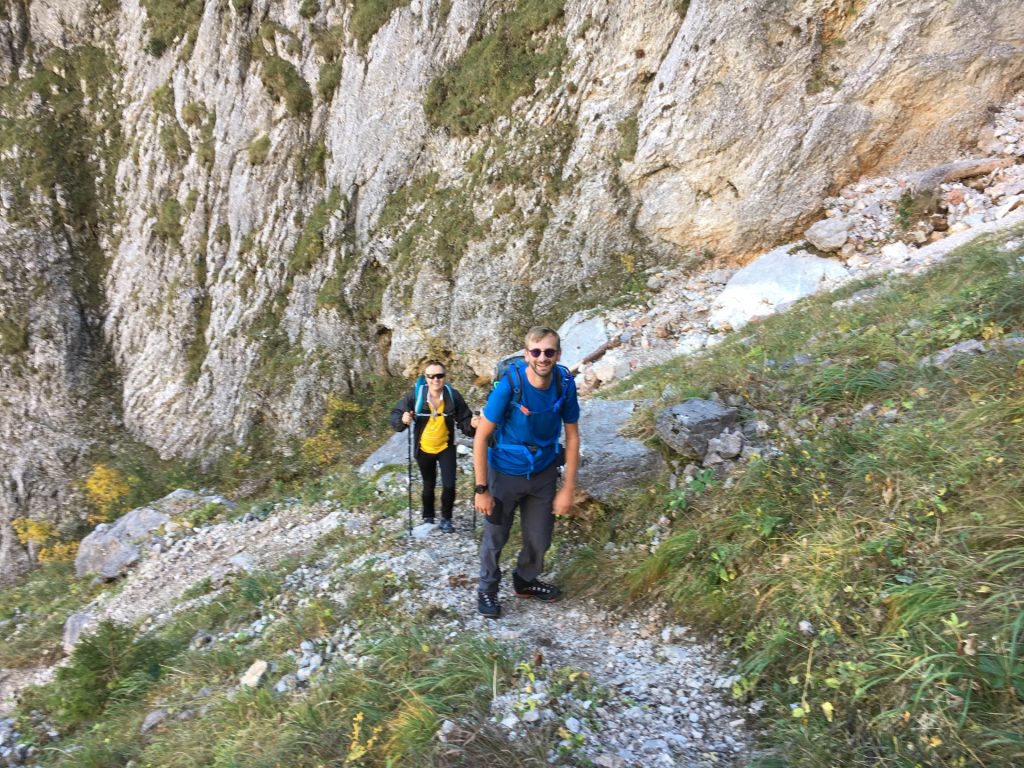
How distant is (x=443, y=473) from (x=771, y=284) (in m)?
7.61

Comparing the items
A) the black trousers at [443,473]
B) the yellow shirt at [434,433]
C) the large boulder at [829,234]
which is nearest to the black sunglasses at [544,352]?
the yellow shirt at [434,433]

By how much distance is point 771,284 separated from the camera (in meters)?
10.9

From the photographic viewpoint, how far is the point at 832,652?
3068mm

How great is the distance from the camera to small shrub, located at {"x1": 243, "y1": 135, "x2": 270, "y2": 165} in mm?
20047

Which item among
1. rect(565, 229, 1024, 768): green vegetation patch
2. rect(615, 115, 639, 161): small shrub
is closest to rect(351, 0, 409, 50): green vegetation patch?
rect(615, 115, 639, 161): small shrub

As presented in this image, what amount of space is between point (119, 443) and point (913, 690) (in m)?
24.2

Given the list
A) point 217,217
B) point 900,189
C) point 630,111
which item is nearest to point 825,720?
point 900,189

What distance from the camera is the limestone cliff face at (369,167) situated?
37.6ft

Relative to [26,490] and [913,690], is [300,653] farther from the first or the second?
[26,490]

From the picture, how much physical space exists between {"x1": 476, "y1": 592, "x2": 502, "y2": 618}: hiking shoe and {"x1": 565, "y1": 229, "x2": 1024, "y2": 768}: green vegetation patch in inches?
28.9

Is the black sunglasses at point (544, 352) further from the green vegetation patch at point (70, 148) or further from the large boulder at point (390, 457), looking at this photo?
the green vegetation patch at point (70, 148)

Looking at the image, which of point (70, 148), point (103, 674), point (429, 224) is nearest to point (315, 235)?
point (429, 224)

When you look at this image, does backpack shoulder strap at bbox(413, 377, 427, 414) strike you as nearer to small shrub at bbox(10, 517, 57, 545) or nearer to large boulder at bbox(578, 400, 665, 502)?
large boulder at bbox(578, 400, 665, 502)

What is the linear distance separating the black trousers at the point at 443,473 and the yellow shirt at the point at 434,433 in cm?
8
